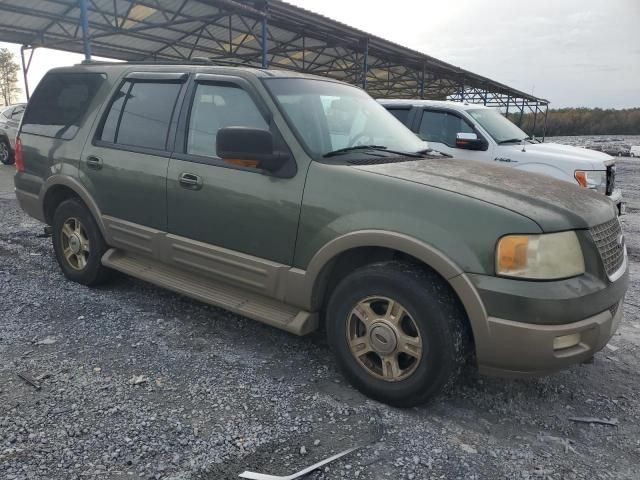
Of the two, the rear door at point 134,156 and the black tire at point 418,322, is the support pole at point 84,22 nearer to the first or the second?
the rear door at point 134,156

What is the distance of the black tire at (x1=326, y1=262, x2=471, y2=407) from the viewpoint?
8.23ft

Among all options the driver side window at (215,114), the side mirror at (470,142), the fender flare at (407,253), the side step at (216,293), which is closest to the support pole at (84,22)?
the side mirror at (470,142)

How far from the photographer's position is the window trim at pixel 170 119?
3.60m

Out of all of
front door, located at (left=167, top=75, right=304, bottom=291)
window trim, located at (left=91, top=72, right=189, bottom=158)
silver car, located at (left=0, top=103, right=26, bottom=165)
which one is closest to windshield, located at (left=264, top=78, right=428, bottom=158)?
front door, located at (left=167, top=75, right=304, bottom=291)

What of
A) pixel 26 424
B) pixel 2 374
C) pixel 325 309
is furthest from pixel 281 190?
pixel 2 374

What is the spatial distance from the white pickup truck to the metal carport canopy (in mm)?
5455

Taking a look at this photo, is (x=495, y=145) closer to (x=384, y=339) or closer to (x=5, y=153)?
(x=384, y=339)

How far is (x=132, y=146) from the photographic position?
383 cm

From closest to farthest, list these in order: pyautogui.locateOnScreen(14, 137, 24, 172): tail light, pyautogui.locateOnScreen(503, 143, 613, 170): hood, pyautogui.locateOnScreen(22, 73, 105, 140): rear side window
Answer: pyautogui.locateOnScreen(22, 73, 105, 140): rear side window
pyautogui.locateOnScreen(14, 137, 24, 172): tail light
pyautogui.locateOnScreen(503, 143, 613, 170): hood

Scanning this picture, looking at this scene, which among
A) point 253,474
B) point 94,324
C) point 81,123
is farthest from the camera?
point 81,123

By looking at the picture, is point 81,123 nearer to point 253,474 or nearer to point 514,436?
point 253,474

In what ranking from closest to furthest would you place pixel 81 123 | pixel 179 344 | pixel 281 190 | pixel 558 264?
pixel 558 264, pixel 281 190, pixel 179 344, pixel 81 123

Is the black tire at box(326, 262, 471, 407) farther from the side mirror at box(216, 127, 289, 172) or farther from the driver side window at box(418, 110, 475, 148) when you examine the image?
the driver side window at box(418, 110, 475, 148)

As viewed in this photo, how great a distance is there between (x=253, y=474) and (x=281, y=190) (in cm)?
157
